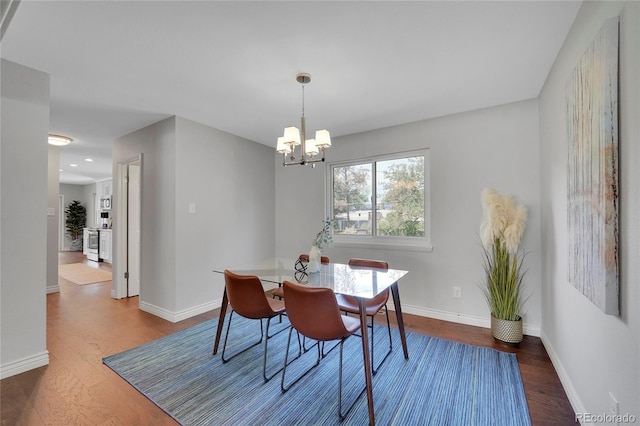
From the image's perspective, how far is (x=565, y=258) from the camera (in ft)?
6.18

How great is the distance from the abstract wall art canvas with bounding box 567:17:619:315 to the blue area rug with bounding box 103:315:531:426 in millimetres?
974

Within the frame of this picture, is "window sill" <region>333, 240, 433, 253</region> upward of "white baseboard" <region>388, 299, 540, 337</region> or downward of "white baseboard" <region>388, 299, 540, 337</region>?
upward

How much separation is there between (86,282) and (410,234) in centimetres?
567

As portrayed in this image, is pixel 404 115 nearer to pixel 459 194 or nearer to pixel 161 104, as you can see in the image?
pixel 459 194

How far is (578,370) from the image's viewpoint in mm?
1688

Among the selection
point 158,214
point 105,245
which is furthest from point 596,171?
point 105,245

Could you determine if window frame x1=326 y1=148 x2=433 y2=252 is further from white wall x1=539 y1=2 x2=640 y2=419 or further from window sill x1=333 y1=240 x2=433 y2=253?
white wall x1=539 y1=2 x2=640 y2=419

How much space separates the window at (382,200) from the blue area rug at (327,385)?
136 cm

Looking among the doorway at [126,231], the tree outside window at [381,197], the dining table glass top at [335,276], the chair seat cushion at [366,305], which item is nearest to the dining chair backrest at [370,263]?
the dining table glass top at [335,276]

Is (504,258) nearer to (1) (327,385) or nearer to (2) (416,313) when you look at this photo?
(2) (416,313)

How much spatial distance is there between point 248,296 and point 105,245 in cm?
694

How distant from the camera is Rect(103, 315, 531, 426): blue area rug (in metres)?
1.68

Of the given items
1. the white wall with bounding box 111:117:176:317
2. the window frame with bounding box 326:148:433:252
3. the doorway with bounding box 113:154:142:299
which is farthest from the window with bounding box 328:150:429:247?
the doorway with bounding box 113:154:142:299

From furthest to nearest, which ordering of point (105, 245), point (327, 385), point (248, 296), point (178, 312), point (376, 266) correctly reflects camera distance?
point (105, 245)
point (178, 312)
point (376, 266)
point (248, 296)
point (327, 385)
